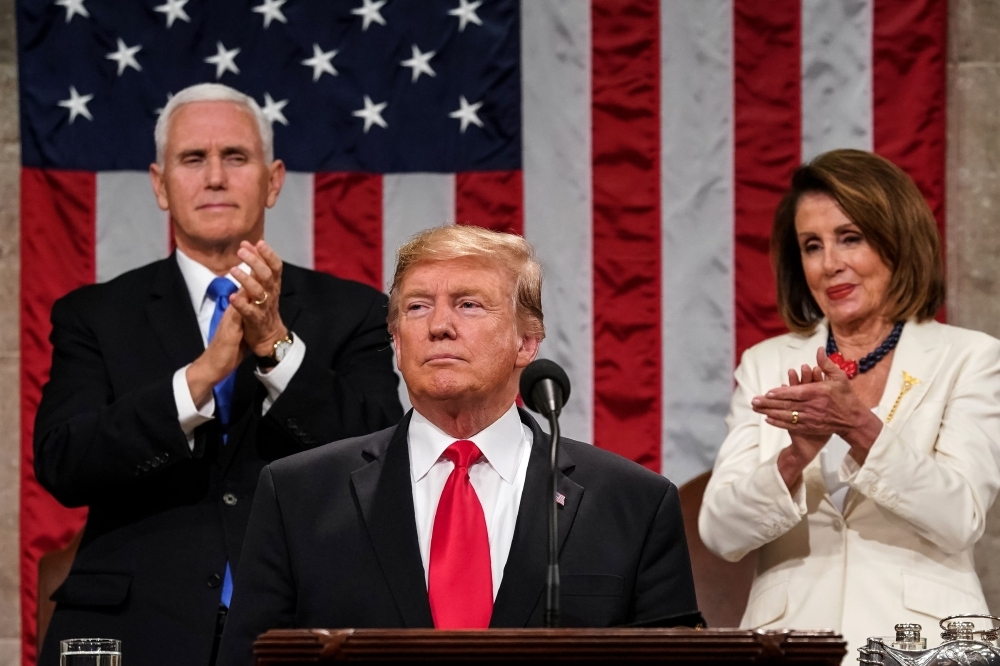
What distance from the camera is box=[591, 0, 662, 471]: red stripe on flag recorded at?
173 inches

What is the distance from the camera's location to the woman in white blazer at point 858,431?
3.16m

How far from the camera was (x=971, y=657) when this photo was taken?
7.20 feet

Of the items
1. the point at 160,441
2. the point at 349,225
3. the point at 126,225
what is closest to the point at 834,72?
the point at 349,225

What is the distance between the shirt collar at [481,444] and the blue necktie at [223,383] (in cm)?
67

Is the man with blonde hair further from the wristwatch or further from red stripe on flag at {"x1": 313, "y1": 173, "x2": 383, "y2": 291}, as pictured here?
red stripe on flag at {"x1": 313, "y1": 173, "x2": 383, "y2": 291}

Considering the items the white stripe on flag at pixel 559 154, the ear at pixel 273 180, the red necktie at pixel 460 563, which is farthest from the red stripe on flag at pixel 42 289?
the red necktie at pixel 460 563

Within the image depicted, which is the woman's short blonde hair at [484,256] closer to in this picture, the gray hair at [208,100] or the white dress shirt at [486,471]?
the white dress shirt at [486,471]

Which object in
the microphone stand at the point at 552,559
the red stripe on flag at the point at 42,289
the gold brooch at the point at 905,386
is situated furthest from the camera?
the red stripe on flag at the point at 42,289

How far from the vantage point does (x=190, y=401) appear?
305cm

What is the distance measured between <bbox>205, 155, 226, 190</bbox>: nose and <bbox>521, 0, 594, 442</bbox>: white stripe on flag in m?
1.25

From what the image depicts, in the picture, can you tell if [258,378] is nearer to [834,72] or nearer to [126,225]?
[126,225]

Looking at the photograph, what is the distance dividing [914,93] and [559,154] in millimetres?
1109

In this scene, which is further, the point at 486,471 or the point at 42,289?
the point at 42,289

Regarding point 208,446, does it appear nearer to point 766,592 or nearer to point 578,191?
point 766,592
